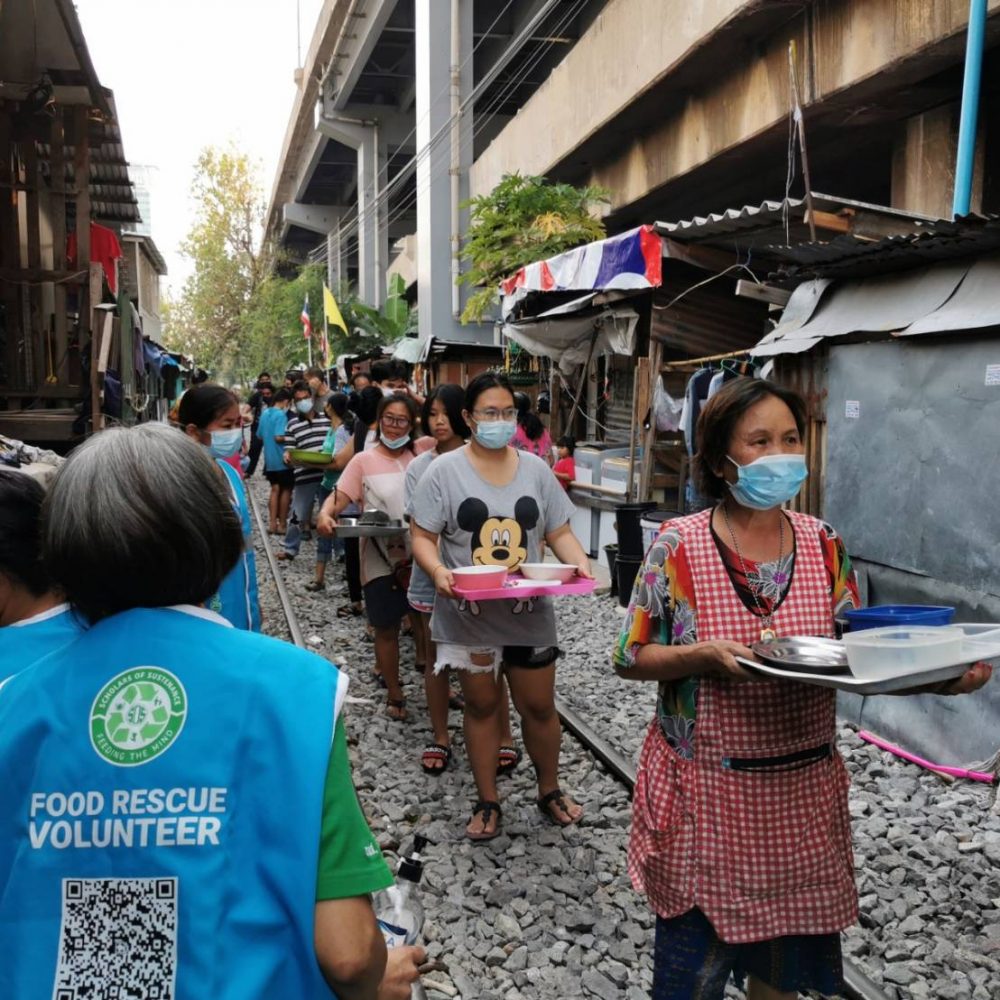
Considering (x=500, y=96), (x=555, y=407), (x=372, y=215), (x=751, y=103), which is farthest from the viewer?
(x=372, y=215)

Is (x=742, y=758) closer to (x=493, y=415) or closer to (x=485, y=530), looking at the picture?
(x=485, y=530)

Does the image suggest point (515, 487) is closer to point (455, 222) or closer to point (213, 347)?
point (455, 222)

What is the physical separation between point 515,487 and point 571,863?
5.55ft

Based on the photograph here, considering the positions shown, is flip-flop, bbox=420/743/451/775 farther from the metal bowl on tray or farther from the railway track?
the metal bowl on tray

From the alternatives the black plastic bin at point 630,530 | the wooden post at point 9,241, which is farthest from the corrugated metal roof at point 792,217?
the wooden post at point 9,241

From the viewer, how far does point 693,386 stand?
30.1ft

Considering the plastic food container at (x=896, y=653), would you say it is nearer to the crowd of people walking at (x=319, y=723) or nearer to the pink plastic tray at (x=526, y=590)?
the crowd of people walking at (x=319, y=723)

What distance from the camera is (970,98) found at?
7.28 meters

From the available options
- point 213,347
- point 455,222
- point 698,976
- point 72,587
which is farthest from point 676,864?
point 213,347

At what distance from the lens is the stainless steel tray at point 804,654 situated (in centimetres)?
225

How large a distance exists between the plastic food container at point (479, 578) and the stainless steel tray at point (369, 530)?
212 cm

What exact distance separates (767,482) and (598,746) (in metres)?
3.58

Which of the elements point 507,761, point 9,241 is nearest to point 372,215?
point 9,241

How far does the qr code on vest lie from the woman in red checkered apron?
138cm
